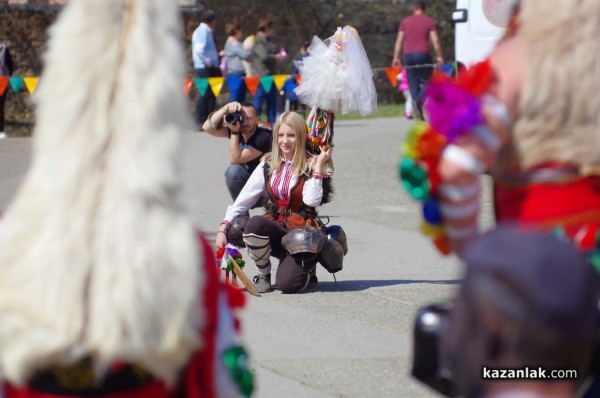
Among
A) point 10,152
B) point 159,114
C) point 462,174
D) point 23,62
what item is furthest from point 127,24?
point 23,62

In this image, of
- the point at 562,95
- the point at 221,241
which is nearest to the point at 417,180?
the point at 562,95

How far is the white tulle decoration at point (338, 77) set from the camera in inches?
342

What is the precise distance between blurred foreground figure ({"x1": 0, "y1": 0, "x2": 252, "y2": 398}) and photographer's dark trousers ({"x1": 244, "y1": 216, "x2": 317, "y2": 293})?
464 cm

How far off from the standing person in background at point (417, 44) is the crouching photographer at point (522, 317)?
16339mm

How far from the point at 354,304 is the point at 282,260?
2.18 feet

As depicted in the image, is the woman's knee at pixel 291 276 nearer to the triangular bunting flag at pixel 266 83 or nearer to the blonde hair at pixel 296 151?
the blonde hair at pixel 296 151

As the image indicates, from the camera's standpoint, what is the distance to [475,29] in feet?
42.6

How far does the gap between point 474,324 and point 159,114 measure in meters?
0.85

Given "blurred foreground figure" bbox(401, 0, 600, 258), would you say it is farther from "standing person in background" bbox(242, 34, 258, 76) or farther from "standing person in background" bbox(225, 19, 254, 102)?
"standing person in background" bbox(242, 34, 258, 76)

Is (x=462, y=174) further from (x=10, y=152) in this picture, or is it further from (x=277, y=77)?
(x=277, y=77)

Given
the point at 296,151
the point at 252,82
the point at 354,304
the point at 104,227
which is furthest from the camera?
the point at 252,82

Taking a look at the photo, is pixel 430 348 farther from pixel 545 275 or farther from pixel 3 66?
pixel 3 66

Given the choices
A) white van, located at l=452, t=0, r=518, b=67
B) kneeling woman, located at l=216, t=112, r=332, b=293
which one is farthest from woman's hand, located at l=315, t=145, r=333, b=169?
white van, located at l=452, t=0, r=518, b=67

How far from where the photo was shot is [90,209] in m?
2.48
